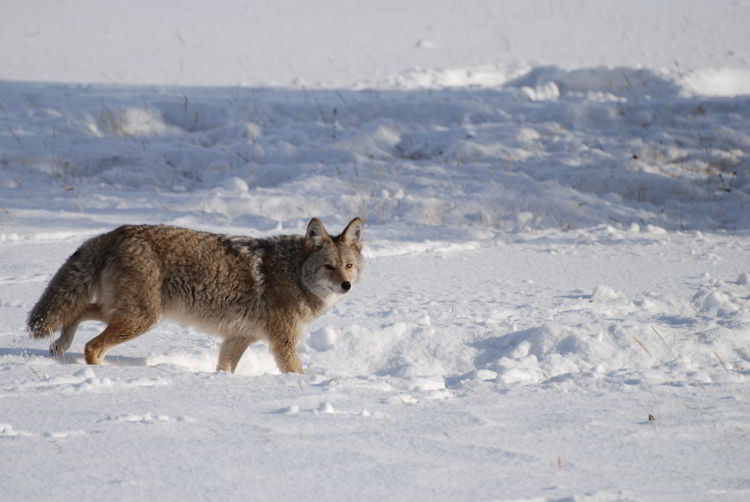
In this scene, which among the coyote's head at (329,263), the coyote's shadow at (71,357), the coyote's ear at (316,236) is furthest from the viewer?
the coyote's ear at (316,236)

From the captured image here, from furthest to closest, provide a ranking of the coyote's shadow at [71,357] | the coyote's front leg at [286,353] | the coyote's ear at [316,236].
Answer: the coyote's ear at [316,236] → the coyote's front leg at [286,353] → the coyote's shadow at [71,357]

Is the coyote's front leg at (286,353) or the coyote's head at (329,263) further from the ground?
the coyote's head at (329,263)

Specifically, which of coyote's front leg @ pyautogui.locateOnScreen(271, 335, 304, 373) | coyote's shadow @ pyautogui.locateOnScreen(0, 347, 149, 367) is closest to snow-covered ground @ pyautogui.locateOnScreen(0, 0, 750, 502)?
coyote's shadow @ pyautogui.locateOnScreen(0, 347, 149, 367)

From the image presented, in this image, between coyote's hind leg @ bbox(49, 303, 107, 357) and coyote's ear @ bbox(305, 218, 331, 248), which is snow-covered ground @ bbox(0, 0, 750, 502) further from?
coyote's ear @ bbox(305, 218, 331, 248)

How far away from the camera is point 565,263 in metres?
9.37

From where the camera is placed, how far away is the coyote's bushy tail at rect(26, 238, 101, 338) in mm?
5801

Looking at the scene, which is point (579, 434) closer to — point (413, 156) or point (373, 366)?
point (373, 366)

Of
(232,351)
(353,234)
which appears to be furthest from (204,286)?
(353,234)

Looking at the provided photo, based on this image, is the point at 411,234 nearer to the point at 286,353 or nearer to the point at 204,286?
the point at 286,353

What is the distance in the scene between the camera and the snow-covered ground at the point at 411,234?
386 cm

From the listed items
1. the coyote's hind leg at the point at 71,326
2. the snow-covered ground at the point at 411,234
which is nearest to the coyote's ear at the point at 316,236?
the snow-covered ground at the point at 411,234

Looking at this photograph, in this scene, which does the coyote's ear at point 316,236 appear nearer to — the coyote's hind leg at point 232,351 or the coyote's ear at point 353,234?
the coyote's ear at point 353,234

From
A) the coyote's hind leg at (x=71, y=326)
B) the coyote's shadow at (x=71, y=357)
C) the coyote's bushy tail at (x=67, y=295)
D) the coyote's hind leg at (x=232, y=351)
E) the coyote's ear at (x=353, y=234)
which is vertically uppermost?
the coyote's ear at (x=353, y=234)

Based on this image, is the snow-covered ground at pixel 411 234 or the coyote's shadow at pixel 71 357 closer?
the snow-covered ground at pixel 411 234
